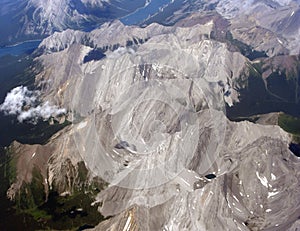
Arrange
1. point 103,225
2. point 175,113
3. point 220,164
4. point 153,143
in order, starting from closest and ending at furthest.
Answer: point 103,225, point 220,164, point 153,143, point 175,113

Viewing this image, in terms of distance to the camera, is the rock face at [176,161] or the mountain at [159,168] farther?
the mountain at [159,168]

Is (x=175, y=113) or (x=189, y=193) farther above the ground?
(x=189, y=193)

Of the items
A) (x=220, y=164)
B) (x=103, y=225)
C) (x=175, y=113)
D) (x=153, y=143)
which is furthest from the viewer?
(x=175, y=113)

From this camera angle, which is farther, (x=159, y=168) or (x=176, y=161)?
(x=176, y=161)

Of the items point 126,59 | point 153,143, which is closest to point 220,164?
point 153,143

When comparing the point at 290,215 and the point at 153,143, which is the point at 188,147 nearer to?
the point at 153,143

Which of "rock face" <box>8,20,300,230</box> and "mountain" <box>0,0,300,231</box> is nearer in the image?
"rock face" <box>8,20,300,230</box>

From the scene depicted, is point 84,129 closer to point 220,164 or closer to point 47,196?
point 47,196

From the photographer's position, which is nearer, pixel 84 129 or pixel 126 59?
pixel 84 129

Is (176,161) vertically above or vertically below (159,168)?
below
